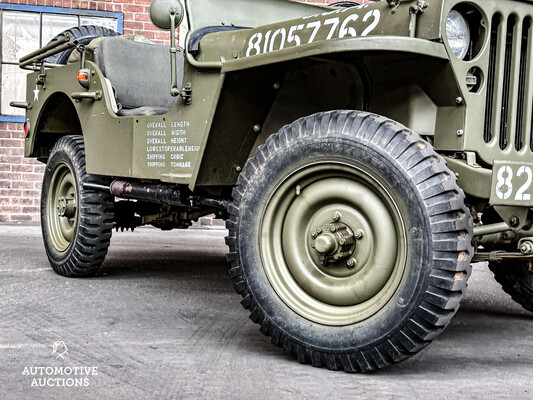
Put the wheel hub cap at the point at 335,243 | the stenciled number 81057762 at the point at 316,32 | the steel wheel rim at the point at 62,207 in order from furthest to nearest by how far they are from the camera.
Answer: the steel wheel rim at the point at 62,207, the stenciled number 81057762 at the point at 316,32, the wheel hub cap at the point at 335,243

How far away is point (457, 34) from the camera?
3.11 m

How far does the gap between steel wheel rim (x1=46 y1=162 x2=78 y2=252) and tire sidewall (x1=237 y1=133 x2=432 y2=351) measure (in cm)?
255

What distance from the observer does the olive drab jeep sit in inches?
112

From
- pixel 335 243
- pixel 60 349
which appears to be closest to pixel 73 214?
pixel 60 349

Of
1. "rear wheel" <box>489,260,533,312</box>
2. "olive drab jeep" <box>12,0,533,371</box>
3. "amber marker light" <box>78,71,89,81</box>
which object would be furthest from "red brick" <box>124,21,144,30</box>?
"rear wheel" <box>489,260,533,312</box>

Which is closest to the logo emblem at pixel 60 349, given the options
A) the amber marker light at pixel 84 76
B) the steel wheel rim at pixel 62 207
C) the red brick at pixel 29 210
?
the steel wheel rim at pixel 62 207

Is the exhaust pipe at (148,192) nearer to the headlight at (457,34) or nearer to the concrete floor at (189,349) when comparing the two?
the concrete floor at (189,349)

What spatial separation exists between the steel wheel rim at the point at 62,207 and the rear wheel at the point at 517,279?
2928mm

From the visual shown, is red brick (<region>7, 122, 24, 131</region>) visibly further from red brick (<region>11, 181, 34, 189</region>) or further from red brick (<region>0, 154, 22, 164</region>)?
red brick (<region>11, 181, 34, 189</region>)

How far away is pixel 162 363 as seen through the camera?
3105 mm

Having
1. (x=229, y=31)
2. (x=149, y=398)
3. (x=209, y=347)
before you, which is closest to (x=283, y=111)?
(x=229, y=31)

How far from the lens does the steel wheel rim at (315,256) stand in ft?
9.72

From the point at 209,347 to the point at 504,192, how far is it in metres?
1.44

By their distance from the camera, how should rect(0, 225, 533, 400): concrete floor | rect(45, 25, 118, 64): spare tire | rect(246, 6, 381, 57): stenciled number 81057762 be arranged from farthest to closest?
rect(45, 25, 118, 64): spare tire → rect(246, 6, 381, 57): stenciled number 81057762 → rect(0, 225, 533, 400): concrete floor
